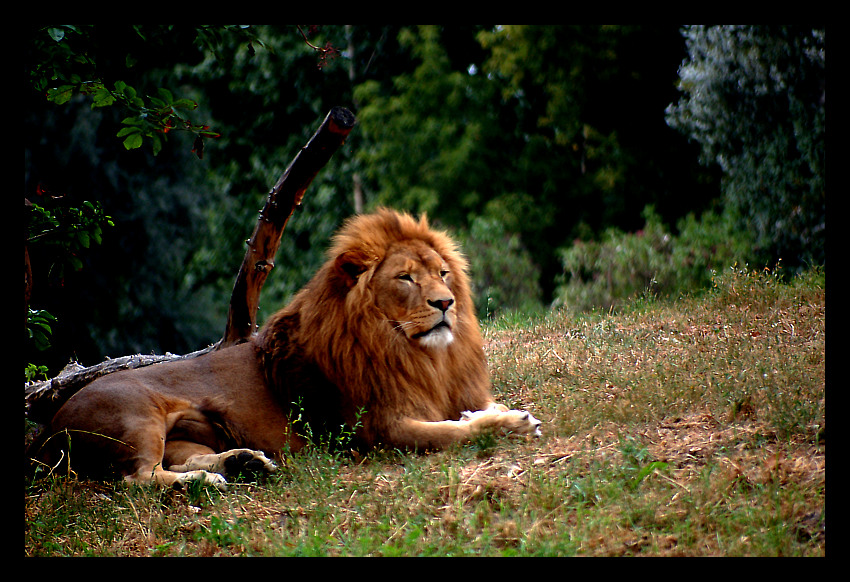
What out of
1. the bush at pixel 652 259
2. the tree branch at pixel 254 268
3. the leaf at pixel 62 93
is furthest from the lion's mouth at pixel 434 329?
the bush at pixel 652 259

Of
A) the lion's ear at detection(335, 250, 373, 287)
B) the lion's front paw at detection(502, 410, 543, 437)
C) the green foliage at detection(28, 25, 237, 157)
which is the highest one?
the green foliage at detection(28, 25, 237, 157)

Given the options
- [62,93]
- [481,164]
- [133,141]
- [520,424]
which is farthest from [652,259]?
[62,93]

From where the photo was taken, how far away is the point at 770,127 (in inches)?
400

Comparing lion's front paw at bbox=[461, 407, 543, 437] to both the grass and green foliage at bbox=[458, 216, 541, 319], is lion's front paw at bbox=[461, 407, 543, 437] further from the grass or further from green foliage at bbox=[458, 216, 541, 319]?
green foliage at bbox=[458, 216, 541, 319]

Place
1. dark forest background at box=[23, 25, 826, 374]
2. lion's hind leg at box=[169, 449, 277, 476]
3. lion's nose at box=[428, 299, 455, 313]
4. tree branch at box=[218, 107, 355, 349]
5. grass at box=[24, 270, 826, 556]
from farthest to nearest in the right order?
dark forest background at box=[23, 25, 826, 374]
tree branch at box=[218, 107, 355, 349]
lion's nose at box=[428, 299, 455, 313]
lion's hind leg at box=[169, 449, 277, 476]
grass at box=[24, 270, 826, 556]

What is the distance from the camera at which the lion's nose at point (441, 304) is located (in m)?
4.95

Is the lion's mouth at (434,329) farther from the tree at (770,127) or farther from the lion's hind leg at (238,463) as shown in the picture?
the tree at (770,127)

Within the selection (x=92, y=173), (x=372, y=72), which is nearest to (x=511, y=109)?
(x=372, y=72)

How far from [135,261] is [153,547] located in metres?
14.5

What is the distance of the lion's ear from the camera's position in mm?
5188

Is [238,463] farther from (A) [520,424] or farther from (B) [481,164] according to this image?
(B) [481,164]

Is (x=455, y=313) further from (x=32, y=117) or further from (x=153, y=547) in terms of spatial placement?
(x=32, y=117)

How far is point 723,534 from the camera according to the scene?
331cm

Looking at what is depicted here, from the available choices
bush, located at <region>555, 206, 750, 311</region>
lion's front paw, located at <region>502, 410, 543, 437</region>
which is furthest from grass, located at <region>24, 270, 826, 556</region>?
bush, located at <region>555, 206, 750, 311</region>
